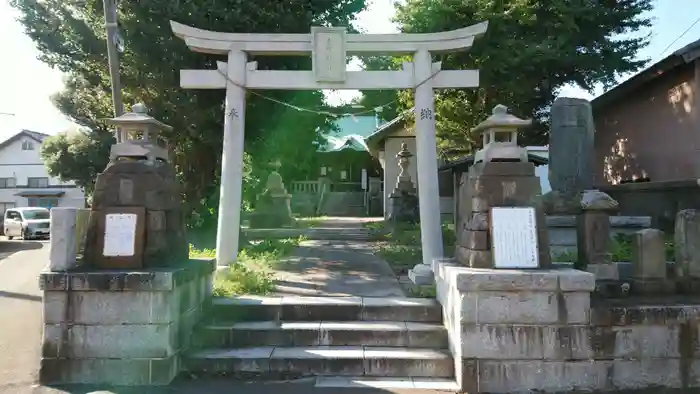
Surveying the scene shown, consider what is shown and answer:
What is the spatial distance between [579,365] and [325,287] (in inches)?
143

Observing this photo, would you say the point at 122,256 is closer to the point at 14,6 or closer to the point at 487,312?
the point at 487,312

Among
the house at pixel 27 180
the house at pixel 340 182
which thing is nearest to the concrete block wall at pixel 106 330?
the house at pixel 340 182

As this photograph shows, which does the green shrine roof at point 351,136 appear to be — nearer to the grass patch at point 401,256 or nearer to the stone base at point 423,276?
the grass patch at point 401,256

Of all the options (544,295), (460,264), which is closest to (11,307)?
(460,264)

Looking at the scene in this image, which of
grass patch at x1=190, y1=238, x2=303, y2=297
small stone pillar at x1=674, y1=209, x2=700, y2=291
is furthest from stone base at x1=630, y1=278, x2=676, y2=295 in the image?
grass patch at x1=190, y1=238, x2=303, y2=297

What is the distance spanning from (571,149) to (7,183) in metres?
45.4

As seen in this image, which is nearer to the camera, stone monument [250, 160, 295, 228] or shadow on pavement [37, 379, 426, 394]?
shadow on pavement [37, 379, 426, 394]

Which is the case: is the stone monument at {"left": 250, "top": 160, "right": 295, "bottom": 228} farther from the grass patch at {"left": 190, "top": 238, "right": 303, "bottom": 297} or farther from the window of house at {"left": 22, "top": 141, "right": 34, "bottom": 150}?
the window of house at {"left": 22, "top": 141, "right": 34, "bottom": 150}

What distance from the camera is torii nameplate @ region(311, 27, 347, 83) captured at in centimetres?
832

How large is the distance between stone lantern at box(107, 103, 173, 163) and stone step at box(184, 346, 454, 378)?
2.35 meters

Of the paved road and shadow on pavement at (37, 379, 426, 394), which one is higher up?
the paved road

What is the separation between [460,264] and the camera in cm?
581

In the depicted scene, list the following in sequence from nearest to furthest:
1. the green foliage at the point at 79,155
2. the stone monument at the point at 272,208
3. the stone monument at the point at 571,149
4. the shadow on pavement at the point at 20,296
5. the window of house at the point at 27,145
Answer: the shadow on pavement at the point at 20,296, the stone monument at the point at 571,149, the stone monument at the point at 272,208, the green foliage at the point at 79,155, the window of house at the point at 27,145

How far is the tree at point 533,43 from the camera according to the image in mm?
15273
